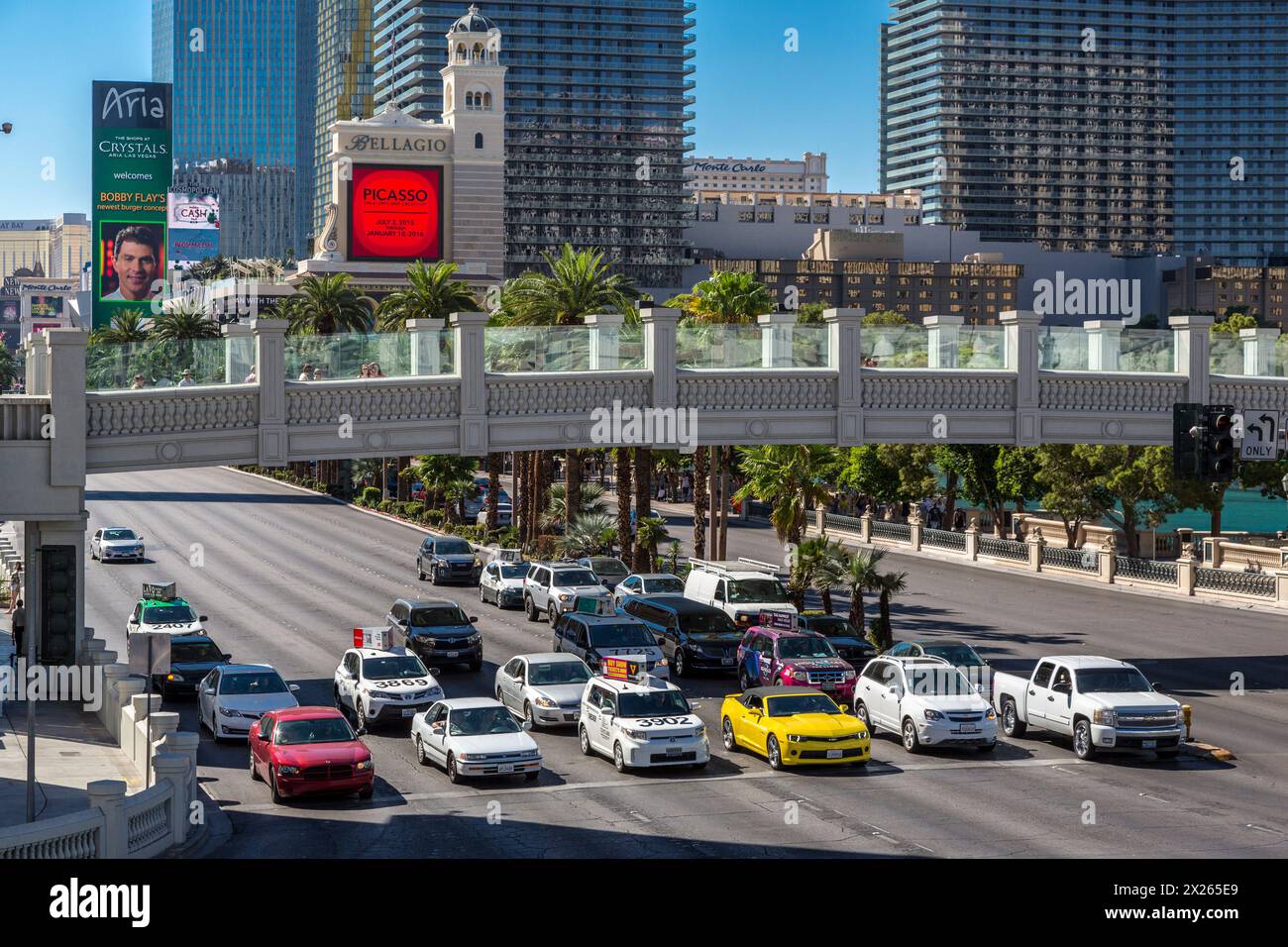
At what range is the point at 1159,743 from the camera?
28.0m

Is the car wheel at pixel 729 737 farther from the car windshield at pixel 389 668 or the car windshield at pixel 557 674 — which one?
the car windshield at pixel 389 668

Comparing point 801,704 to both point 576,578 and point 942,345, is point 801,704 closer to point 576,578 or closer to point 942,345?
point 942,345

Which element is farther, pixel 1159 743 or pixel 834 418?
pixel 834 418

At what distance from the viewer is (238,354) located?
36.0 m

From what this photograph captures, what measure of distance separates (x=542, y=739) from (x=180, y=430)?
1080 cm

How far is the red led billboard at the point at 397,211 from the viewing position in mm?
154500

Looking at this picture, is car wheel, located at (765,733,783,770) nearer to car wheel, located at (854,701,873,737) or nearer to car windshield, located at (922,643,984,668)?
car wheel, located at (854,701,873,737)

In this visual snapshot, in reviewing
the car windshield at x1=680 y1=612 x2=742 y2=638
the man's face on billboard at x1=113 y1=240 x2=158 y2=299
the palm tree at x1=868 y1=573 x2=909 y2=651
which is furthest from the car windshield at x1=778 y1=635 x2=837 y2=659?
the man's face on billboard at x1=113 y1=240 x2=158 y2=299

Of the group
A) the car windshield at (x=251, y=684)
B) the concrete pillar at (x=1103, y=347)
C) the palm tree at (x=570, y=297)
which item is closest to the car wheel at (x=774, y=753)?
the car windshield at (x=251, y=684)

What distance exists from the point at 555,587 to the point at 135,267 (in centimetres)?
12429

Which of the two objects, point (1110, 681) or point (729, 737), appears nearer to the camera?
point (1110, 681)

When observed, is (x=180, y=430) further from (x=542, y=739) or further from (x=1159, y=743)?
(x=1159, y=743)

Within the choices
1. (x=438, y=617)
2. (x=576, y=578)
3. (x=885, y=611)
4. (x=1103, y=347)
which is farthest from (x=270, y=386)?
(x=1103, y=347)
